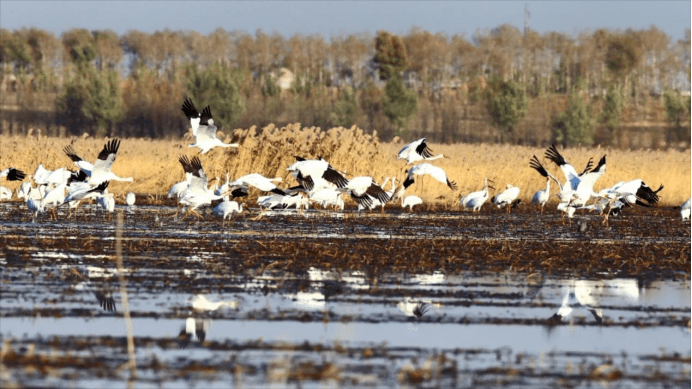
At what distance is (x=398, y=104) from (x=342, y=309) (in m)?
62.2

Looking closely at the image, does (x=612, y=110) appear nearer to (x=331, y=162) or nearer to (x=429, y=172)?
(x=331, y=162)

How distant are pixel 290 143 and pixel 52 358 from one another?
19.8 meters

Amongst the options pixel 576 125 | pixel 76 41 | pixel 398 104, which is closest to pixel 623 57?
pixel 576 125

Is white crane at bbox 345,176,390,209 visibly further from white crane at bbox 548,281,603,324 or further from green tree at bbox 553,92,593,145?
green tree at bbox 553,92,593,145

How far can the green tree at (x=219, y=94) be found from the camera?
68.8m

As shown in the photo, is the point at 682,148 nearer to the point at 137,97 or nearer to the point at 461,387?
the point at 137,97

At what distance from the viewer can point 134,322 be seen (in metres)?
8.47

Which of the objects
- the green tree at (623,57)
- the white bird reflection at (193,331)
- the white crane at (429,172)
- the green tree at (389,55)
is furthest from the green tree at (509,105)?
the white bird reflection at (193,331)

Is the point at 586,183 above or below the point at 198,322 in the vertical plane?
above

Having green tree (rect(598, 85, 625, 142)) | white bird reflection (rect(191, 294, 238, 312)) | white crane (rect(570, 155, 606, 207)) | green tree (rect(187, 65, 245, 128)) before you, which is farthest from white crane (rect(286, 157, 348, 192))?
green tree (rect(598, 85, 625, 142))

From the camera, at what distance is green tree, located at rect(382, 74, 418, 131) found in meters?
71.1

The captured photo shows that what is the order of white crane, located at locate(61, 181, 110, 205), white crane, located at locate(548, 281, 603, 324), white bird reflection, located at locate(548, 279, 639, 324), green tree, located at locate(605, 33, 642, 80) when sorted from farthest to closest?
green tree, located at locate(605, 33, 642, 80) → white crane, located at locate(61, 181, 110, 205) → white bird reflection, located at locate(548, 279, 639, 324) → white crane, located at locate(548, 281, 603, 324)

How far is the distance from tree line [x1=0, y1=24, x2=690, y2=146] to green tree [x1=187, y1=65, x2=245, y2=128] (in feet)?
0.29

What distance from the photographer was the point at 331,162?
26.3 metres
